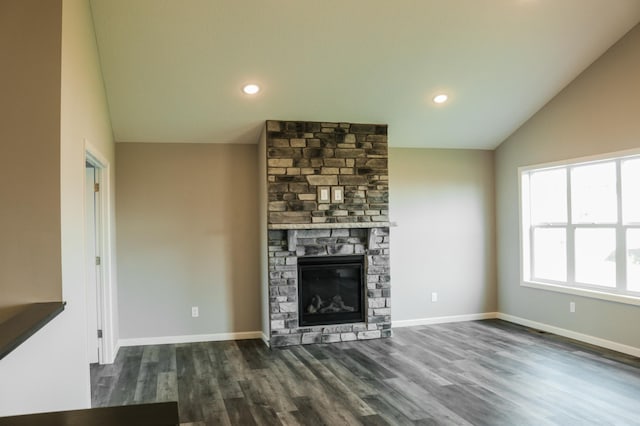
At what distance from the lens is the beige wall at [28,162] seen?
267 cm

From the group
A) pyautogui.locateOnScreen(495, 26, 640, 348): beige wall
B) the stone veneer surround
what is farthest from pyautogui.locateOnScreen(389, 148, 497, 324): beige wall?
the stone veneer surround

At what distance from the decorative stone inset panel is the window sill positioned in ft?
6.82

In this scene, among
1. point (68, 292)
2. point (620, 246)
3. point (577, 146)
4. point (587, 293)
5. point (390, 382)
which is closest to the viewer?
point (68, 292)

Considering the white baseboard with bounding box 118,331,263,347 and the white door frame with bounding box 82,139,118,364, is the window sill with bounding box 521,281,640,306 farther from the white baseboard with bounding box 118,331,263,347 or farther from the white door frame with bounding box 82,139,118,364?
the white door frame with bounding box 82,139,118,364

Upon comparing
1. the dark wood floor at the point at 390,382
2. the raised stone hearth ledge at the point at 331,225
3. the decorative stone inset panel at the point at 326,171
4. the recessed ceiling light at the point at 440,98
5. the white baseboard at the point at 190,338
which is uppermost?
the recessed ceiling light at the point at 440,98

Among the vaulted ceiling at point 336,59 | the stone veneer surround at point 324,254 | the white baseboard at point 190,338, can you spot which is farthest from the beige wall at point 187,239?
the stone veneer surround at point 324,254

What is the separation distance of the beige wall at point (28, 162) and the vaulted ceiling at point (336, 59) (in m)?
1.04

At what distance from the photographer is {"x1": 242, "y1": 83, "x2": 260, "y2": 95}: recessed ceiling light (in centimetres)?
466

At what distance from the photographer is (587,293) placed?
517 centimetres

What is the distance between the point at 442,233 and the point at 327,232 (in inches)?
70.4

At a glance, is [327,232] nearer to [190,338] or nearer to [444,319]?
[190,338]

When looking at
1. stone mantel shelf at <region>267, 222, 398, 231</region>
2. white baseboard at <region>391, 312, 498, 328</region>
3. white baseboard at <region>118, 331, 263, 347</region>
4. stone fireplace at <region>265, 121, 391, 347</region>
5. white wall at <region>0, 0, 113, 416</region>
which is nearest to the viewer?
white wall at <region>0, 0, 113, 416</region>

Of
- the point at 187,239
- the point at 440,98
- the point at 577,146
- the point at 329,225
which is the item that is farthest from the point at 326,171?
the point at 577,146

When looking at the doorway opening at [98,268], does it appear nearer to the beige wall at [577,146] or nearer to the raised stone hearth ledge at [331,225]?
the raised stone hearth ledge at [331,225]
